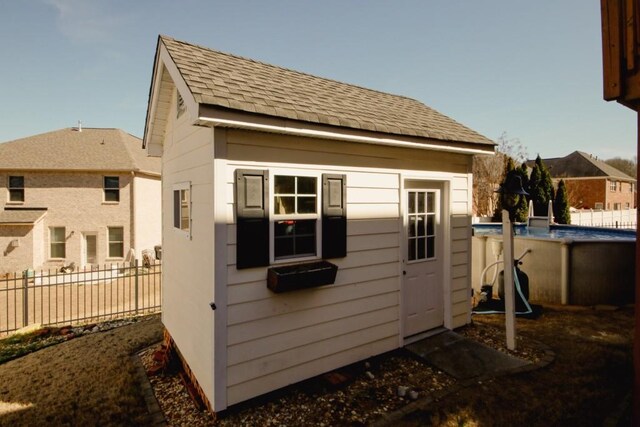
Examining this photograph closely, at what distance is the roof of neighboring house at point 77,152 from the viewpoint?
704 inches

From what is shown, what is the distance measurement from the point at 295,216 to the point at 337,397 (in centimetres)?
242

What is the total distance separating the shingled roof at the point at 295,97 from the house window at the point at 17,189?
1890 cm

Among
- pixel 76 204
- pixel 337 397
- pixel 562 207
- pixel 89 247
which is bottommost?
pixel 337 397

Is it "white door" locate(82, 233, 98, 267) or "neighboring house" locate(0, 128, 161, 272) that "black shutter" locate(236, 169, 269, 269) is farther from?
"white door" locate(82, 233, 98, 267)

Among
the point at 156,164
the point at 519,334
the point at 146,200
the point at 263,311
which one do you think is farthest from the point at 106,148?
the point at 519,334

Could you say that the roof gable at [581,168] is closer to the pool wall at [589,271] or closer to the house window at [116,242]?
the pool wall at [589,271]

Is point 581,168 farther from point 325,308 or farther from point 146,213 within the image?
point 325,308

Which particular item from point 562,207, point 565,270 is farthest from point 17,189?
point 562,207

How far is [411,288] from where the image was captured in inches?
230

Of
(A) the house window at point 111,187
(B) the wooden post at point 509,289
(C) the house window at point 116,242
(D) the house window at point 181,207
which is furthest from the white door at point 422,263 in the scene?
(A) the house window at point 111,187

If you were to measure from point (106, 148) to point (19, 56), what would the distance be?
941 cm

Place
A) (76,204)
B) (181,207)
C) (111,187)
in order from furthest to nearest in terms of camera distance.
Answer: (111,187) < (76,204) < (181,207)

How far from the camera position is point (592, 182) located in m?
40.6

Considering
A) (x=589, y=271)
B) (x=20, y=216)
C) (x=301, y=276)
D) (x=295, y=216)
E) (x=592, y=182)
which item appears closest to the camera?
(x=301, y=276)
